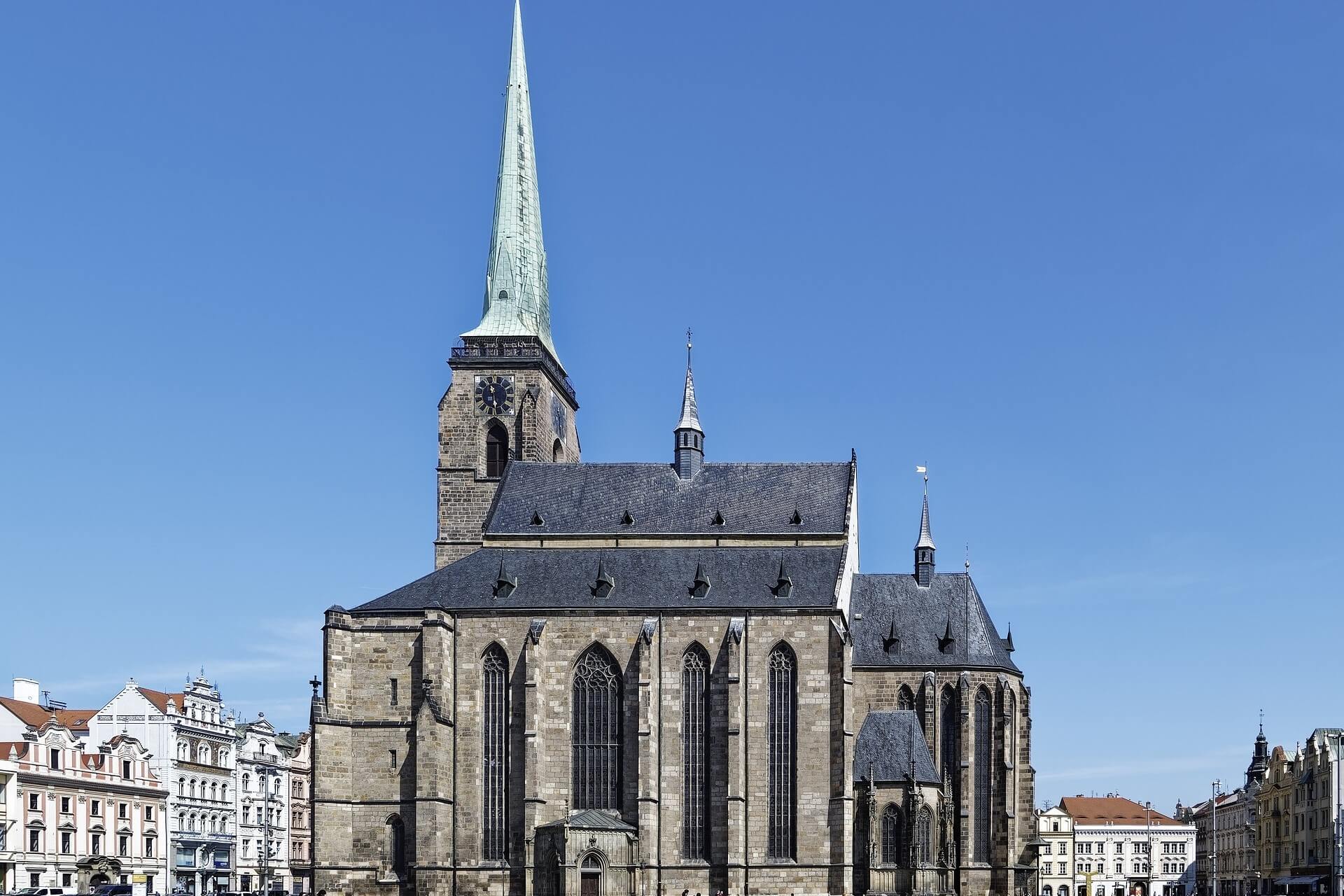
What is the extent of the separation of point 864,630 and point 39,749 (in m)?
38.2

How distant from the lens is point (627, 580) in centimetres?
7262

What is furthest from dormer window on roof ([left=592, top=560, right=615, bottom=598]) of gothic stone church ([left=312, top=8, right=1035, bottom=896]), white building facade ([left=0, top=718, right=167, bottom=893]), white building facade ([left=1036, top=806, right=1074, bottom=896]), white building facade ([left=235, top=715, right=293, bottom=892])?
white building facade ([left=1036, top=806, right=1074, bottom=896])

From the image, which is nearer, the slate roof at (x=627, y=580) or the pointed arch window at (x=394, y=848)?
the pointed arch window at (x=394, y=848)

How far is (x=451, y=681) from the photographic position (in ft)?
231

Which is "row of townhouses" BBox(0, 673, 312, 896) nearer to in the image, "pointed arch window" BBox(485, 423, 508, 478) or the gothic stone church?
the gothic stone church

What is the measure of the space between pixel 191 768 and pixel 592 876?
34.2 m

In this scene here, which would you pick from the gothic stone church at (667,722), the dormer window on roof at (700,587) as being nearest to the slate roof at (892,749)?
the gothic stone church at (667,722)

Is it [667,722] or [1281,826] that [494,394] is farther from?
[1281,826]

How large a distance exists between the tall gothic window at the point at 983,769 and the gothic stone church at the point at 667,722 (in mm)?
104

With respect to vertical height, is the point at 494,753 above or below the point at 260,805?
above

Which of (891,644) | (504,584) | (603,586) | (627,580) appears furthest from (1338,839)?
(504,584)

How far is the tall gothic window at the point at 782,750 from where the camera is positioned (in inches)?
2707

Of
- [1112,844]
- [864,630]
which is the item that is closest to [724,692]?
[864,630]

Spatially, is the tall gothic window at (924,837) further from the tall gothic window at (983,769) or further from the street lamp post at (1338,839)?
the street lamp post at (1338,839)
